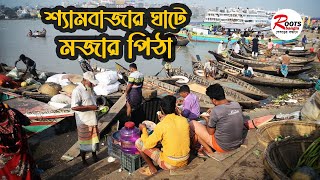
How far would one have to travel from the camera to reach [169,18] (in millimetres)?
9492

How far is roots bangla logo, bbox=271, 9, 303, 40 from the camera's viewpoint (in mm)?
15977

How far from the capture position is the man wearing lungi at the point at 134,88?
5.71 m

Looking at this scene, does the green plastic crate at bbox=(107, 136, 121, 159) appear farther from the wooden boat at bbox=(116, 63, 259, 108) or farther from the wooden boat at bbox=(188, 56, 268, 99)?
the wooden boat at bbox=(188, 56, 268, 99)

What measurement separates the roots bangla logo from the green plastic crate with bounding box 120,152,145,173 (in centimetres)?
1539

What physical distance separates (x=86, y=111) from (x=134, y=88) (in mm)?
1895

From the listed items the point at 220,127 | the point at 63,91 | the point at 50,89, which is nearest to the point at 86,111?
the point at 220,127

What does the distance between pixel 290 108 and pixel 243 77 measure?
19.9 feet

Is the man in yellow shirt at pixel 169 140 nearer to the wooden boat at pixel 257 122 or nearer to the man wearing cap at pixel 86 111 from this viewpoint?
the man wearing cap at pixel 86 111

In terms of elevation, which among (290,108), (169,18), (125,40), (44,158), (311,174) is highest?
(169,18)

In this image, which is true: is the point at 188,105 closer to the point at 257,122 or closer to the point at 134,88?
the point at 257,122

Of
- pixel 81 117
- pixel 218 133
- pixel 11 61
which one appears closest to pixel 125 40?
pixel 81 117

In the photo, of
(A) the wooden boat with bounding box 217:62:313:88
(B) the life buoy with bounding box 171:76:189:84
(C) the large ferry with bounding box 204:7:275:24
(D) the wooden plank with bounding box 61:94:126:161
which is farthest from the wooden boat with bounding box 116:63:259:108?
(C) the large ferry with bounding box 204:7:275:24

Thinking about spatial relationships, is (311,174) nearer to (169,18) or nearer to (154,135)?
(154,135)

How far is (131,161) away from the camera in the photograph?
136 inches
